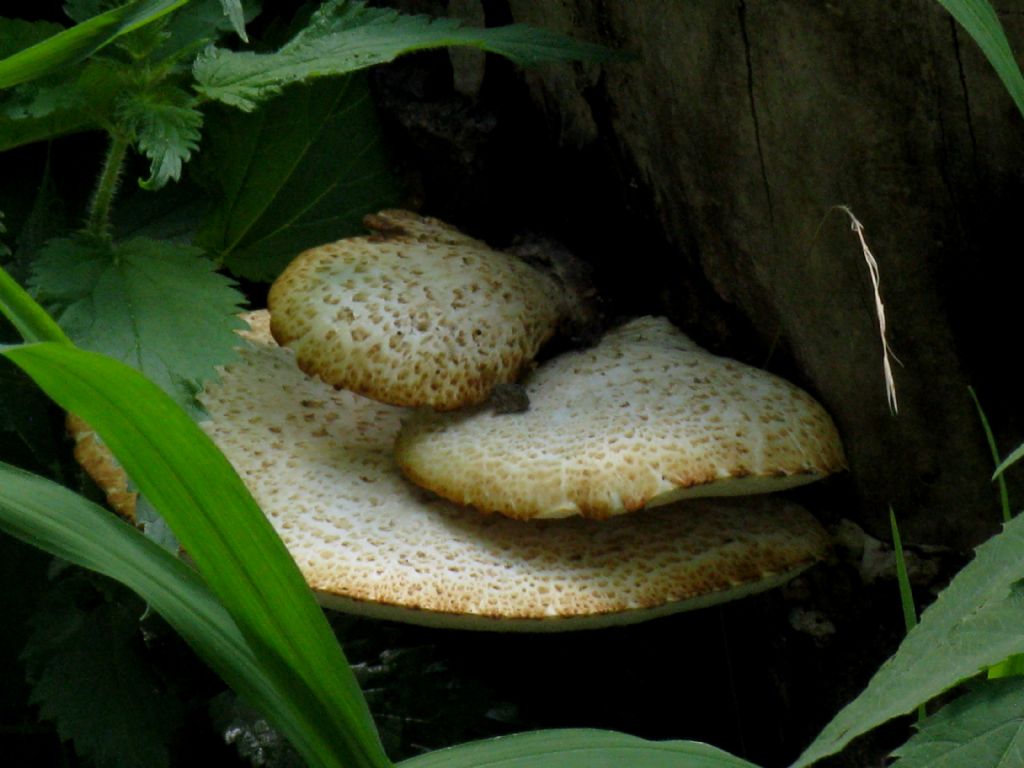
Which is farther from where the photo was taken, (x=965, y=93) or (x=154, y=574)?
(x=965, y=93)

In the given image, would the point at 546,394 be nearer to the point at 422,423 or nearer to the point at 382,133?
the point at 422,423

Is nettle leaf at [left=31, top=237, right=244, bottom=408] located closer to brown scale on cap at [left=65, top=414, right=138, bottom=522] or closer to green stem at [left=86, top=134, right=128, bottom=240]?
green stem at [left=86, top=134, right=128, bottom=240]

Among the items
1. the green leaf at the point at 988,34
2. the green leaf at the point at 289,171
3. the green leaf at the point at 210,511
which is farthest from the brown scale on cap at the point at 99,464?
the green leaf at the point at 988,34

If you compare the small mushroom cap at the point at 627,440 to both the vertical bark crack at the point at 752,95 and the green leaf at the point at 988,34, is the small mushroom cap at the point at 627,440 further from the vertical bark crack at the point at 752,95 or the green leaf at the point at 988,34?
the green leaf at the point at 988,34

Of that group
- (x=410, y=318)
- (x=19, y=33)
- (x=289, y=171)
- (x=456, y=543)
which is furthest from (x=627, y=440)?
(x=19, y=33)

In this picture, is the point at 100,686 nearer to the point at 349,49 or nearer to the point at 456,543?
the point at 456,543

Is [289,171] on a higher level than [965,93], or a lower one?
lower
